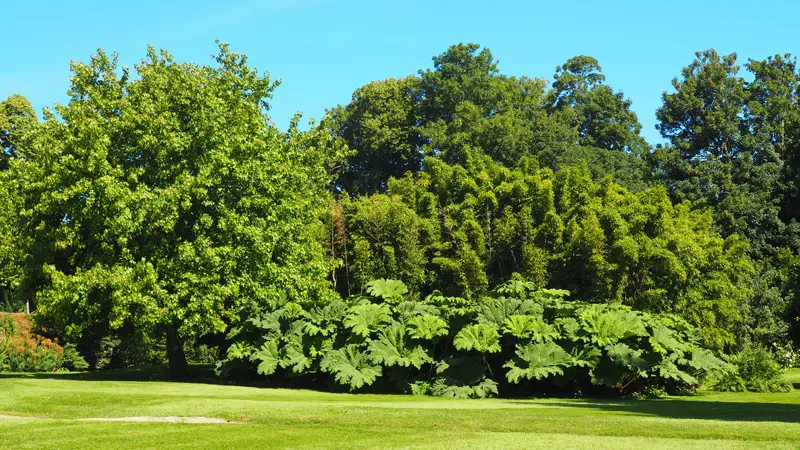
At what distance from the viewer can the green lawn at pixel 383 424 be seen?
11.1 metres

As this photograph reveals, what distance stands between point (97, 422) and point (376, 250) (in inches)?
923

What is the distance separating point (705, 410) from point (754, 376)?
321 inches

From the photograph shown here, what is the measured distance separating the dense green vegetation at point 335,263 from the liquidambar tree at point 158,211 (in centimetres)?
8

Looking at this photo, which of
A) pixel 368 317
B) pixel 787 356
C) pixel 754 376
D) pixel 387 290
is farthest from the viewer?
pixel 787 356

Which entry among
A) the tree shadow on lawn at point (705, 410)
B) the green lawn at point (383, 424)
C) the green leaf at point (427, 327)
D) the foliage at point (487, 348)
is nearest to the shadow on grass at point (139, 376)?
A: the foliage at point (487, 348)

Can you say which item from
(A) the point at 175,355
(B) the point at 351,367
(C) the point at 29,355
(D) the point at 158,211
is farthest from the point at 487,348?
(C) the point at 29,355

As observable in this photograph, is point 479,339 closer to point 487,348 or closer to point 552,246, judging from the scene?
point 487,348

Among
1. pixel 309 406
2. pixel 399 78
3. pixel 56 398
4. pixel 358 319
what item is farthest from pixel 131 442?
pixel 399 78

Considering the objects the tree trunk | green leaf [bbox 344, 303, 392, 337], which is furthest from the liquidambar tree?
green leaf [bbox 344, 303, 392, 337]

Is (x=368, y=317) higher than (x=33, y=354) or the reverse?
higher

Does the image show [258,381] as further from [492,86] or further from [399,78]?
[399,78]

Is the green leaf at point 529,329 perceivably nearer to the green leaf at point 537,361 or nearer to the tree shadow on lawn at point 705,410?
the green leaf at point 537,361

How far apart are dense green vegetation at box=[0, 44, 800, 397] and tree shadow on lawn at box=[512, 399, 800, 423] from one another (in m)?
2.25

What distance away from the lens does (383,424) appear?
42.8 ft
